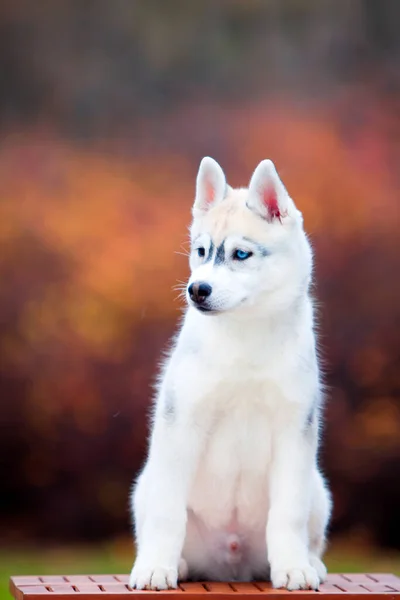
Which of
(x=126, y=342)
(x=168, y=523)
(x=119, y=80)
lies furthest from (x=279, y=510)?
(x=119, y=80)

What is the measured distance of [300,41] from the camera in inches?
284

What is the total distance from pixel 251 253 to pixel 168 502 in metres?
0.80

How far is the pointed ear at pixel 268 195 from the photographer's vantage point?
3.19 metres

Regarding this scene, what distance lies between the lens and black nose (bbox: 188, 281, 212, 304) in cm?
301

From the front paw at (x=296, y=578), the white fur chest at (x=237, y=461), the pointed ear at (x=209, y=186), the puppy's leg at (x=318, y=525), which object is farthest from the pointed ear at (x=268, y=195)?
the front paw at (x=296, y=578)

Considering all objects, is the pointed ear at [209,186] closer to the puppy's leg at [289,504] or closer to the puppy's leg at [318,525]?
the puppy's leg at [289,504]

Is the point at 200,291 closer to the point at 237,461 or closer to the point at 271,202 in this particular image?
the point at 271,202

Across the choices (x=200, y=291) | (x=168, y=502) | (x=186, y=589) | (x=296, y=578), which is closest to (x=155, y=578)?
(x=186, y=589)

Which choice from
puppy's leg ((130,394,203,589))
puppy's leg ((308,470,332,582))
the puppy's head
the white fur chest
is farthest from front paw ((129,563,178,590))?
the puppy's head

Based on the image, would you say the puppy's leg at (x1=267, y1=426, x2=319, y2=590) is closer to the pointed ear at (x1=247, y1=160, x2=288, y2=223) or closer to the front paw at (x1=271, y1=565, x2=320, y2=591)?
the front paw at (x1=271, y1=565, x2=320, y2=591)

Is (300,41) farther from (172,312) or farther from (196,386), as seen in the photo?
(196,386)

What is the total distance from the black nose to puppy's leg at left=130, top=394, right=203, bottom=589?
41 cm

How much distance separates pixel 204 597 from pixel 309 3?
5.18 m

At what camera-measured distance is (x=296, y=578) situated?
3090 millimetres
